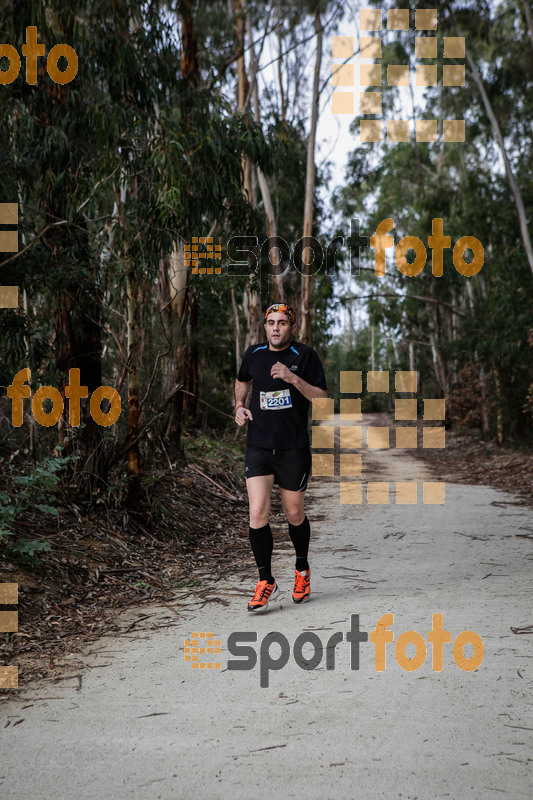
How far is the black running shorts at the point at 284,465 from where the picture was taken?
516cm

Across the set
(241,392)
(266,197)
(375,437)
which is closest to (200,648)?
(241,392)

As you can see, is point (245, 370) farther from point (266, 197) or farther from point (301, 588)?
point (266, 197)

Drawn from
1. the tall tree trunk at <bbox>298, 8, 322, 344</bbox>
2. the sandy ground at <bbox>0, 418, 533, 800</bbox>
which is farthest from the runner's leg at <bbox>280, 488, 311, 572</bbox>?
the tall tree trunk at <bbox>298, 8, 322, 344</bbox>

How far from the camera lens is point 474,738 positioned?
9.89 feet

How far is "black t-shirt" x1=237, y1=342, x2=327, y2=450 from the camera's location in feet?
16.8

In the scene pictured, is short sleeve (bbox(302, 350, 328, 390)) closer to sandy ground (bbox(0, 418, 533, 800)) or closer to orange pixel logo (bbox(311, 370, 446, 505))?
orange pixel logo (bbox(311, 370, 446, 505))

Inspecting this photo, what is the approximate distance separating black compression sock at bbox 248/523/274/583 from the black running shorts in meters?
0.35

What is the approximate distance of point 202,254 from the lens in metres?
11.4

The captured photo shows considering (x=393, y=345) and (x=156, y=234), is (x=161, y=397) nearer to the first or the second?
(x=156, y=234)

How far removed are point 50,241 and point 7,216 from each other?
18.3 inches

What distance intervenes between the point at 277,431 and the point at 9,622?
203 cm

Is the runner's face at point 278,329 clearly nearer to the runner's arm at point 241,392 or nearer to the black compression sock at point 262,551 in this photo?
the runner's arm at point 241,392

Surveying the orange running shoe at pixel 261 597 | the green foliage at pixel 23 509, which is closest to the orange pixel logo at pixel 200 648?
the orange running shoe at pixel 261 597

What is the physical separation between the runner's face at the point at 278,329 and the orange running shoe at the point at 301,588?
5.14 feet
